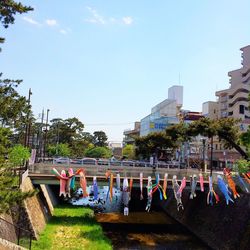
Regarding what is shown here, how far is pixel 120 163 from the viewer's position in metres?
48.8

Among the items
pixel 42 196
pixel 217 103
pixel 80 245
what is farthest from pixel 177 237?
pixel 217 103

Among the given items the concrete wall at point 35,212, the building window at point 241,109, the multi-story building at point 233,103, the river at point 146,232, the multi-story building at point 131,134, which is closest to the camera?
the concrete wall at point 35,212

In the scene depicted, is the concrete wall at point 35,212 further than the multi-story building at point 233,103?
No

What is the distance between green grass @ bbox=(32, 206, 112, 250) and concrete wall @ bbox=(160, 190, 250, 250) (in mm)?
8412

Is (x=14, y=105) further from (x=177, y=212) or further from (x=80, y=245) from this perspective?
(x=177, y=212)

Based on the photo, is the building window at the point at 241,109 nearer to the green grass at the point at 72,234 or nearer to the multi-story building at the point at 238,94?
the multi-story building at the point at 238,94

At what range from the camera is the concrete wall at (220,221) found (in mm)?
26391

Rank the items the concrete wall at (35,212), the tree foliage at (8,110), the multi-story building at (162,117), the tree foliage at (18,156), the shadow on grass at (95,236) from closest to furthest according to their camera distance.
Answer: the tree foliage at (8,110), the concrete wall at (35,212), the shadow on grass at (95,236), the tree foliage at (18,156), the multi-story building at (162,117)

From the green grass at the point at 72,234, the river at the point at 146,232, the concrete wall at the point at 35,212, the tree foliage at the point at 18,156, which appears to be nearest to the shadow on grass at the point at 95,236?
the green grass at the point at 72,234

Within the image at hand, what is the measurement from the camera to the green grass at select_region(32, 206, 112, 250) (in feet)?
86.2

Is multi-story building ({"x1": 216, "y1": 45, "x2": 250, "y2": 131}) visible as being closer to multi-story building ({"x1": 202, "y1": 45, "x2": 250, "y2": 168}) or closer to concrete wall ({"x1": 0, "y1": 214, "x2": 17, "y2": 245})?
multi-story building ({"x1": 202, "y1": 45, "x2": 250, "y2": 168})

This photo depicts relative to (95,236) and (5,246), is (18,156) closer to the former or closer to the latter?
(95,236)

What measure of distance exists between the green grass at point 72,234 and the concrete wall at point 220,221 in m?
8.41

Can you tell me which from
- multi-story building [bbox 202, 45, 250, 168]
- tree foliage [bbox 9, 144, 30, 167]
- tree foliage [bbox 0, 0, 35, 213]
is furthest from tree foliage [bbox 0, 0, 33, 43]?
multi-story building [bbox 202, 45, 250, 168]
